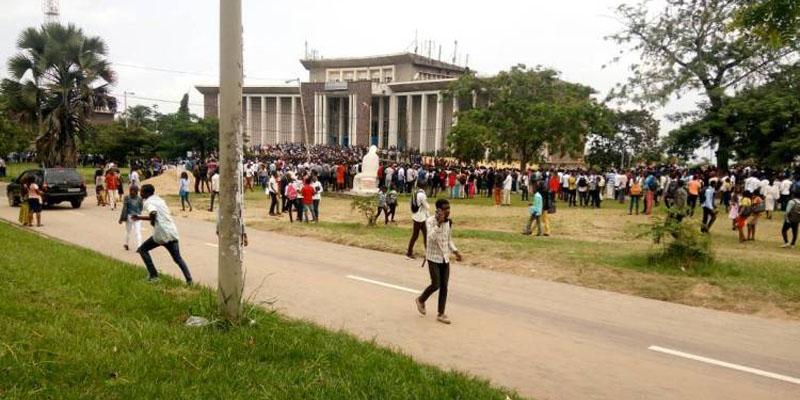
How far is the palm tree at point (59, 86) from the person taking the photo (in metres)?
28.0

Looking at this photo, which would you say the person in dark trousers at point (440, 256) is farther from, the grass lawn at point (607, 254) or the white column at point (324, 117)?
the white column at point (324, 117)

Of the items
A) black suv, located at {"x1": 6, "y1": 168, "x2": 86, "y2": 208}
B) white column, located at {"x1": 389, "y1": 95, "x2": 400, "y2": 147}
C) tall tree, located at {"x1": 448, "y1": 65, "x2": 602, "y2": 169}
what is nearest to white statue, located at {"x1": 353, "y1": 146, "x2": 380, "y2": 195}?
tall tree, located at {"x1": 448, "y1": 65, "x2": 602, "y2": 169}

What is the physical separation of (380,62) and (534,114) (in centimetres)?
4330

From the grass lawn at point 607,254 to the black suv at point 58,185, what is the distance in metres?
3.52

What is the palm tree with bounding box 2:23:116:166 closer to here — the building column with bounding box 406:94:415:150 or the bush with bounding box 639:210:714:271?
the bush with bounding box 639:210:714:271

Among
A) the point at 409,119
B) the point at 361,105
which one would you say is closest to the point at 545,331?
the point at 361,105

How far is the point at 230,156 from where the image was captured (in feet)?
20.0

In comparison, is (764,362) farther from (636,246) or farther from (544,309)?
(636,246)

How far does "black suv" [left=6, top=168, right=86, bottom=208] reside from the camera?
22234 millimetres

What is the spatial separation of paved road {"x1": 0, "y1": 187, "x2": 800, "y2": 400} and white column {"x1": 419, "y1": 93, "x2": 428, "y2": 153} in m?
58.8

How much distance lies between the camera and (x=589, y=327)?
809cm

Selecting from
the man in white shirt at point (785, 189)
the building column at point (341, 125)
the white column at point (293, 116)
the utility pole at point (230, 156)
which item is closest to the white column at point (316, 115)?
the building column at point (341, 125)

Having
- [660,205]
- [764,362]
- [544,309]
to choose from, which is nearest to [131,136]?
[660,205]

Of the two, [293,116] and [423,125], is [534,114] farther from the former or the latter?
[293,116]
